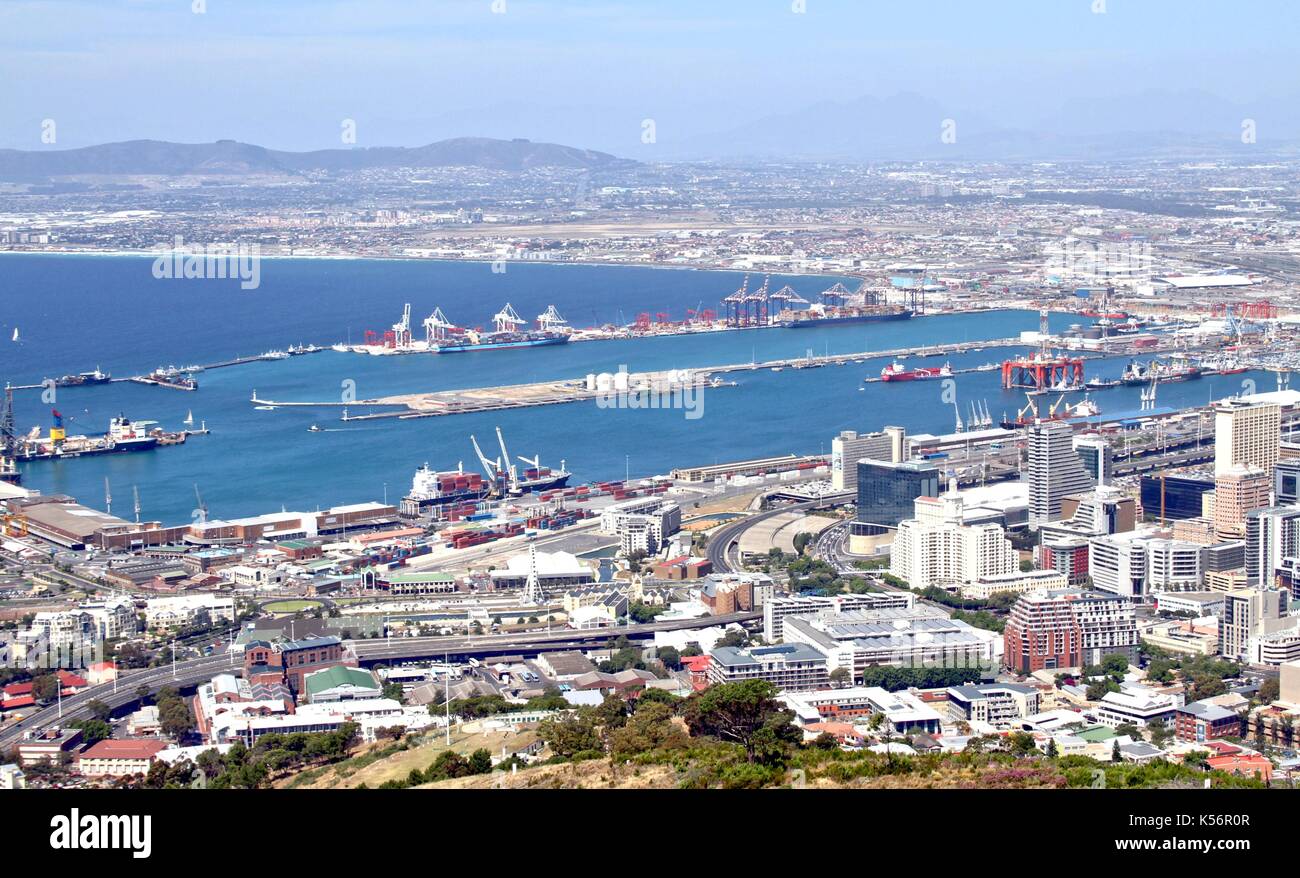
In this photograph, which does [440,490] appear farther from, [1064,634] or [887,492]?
[1064,634]

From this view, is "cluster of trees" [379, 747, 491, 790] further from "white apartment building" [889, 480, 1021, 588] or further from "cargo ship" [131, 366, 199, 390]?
"cargo ship" [131, 366, 199, 390]

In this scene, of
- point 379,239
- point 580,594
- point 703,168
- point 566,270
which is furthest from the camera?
point 703,168

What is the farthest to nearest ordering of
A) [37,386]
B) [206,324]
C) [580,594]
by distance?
[206,324]
[37,386]
[580,594]

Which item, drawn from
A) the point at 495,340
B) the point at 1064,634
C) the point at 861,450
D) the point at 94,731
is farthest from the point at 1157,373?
the point at 94,731

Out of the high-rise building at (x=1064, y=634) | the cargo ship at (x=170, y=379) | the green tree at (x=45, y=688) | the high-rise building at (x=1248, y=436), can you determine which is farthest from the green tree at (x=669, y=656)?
the cargo ship at (x=170, y=379)

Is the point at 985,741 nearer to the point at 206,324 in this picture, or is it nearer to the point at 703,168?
the point at 206,324

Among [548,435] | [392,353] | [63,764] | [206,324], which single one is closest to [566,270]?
[206,324]

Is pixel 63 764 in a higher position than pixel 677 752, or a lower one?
lower
